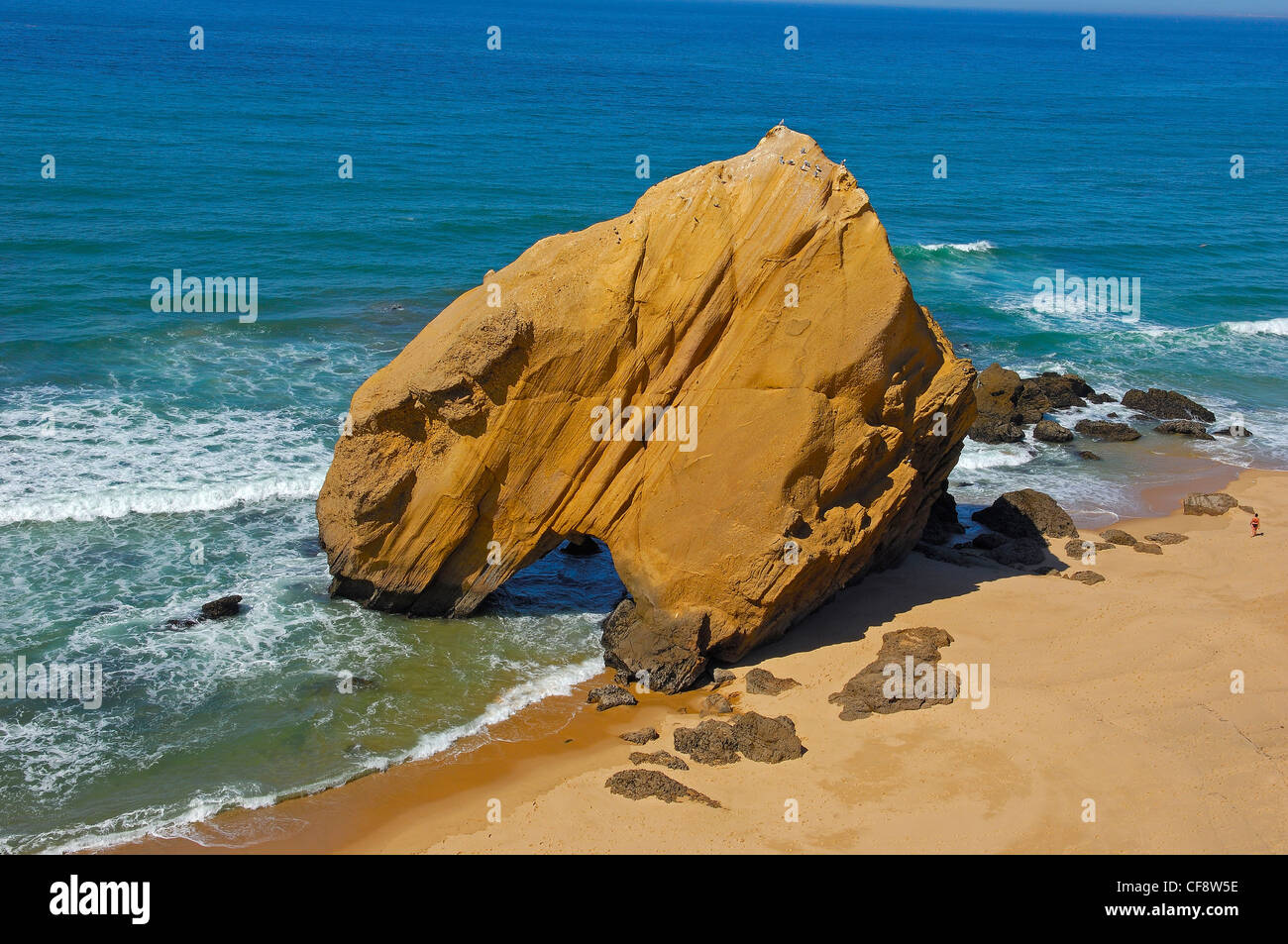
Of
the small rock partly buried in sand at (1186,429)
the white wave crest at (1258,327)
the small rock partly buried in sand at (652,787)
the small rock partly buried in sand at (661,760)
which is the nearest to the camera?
the small rock partly buried in sand at (652,787)

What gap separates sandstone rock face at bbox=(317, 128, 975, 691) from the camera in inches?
596

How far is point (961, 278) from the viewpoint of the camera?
39.1 metres

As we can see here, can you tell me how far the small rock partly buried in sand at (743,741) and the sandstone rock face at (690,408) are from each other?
1.33 m

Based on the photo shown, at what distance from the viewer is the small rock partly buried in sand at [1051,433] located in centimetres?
2574

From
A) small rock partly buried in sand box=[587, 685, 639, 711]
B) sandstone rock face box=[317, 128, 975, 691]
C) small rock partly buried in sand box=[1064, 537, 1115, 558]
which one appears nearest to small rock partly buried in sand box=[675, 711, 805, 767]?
small rock partly buried in sand box=[587, 685, 639, 711]

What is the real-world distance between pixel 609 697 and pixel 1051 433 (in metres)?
14.7

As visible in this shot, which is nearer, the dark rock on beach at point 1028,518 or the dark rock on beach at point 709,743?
the dark rock on beach at point 709,743

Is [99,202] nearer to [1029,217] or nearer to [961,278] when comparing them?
[961,278]

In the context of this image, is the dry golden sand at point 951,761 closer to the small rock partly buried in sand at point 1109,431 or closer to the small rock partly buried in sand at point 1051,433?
the small rock partly buried in sand at point 1051,433

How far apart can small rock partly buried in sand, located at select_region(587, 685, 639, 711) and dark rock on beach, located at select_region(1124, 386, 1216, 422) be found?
58.6 ft

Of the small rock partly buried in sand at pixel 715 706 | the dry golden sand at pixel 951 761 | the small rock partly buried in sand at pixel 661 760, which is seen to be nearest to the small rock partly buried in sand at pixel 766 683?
the dry golden sand at pixel 951 761

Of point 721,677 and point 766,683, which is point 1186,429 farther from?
point 721,677

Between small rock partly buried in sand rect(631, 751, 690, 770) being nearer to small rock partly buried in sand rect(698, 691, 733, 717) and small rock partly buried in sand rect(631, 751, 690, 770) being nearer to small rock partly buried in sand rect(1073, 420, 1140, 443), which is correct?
small rock partly buried in sand rect(698, 691, 733, 717)

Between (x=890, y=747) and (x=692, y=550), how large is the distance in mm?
3533
